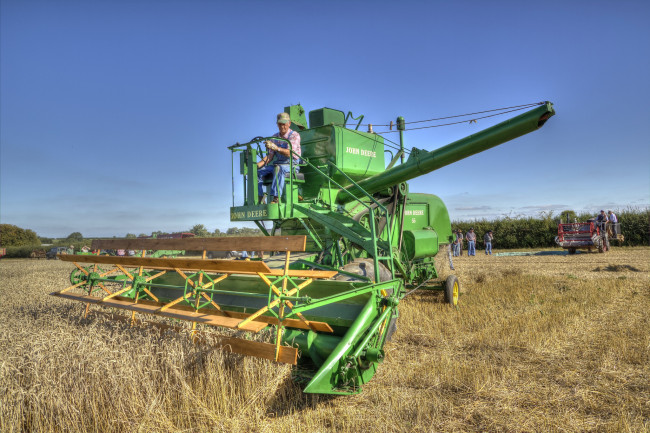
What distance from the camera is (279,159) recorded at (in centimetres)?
584

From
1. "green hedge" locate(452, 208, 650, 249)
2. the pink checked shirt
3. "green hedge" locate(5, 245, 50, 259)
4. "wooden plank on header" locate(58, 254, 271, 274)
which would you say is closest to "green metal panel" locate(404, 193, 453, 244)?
the pink checked shirt

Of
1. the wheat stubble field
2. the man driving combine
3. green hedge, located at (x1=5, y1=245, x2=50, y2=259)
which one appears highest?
the man driving combine

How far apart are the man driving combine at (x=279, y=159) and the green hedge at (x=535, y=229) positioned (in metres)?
24.6

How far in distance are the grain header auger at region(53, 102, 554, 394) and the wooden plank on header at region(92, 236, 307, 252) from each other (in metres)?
0.01

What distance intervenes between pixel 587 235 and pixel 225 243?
22.0 m

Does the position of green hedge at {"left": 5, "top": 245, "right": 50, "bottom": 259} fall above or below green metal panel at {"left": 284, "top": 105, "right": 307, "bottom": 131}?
below

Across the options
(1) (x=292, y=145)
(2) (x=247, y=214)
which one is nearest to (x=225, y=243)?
Answer: (2) (x=247, y=214)

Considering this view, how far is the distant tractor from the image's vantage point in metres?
20.4

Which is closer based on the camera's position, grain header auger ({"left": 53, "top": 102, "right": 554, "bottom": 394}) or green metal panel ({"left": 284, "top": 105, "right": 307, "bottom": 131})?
grain header auger ({"left": 53, "top": 102, "right": 554, "bottom": 394})

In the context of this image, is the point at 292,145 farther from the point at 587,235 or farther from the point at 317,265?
the point at 587,235

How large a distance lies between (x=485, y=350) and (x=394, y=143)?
4032 millimetres

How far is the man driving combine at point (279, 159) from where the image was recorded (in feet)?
18.7

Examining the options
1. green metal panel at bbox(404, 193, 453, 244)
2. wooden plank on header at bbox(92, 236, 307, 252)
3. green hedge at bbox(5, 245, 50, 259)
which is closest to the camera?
wooden plank on header at bbox(92, 236, 307, 252)

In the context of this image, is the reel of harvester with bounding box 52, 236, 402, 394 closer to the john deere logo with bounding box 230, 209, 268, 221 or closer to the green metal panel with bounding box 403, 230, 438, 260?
the john deere logo with bounding box 230, 209, 268, 221
